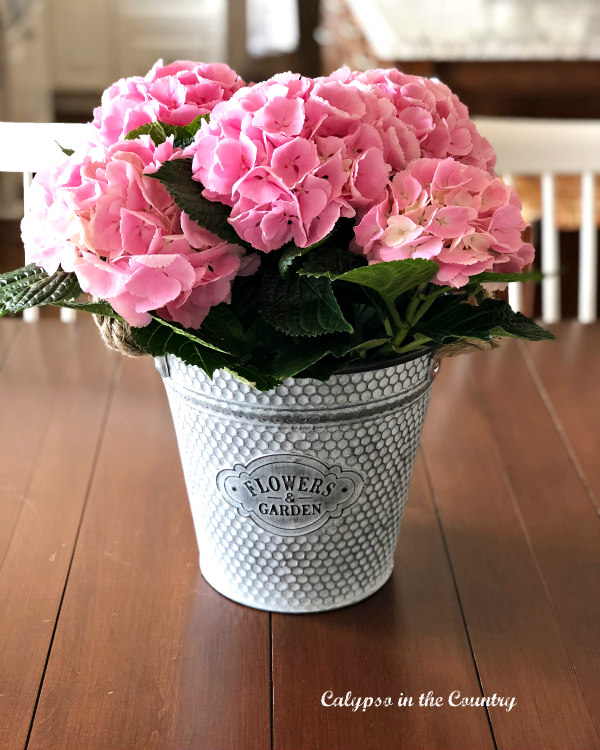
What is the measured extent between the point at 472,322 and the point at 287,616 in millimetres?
301

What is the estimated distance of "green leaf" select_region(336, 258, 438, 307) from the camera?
22.1 inches

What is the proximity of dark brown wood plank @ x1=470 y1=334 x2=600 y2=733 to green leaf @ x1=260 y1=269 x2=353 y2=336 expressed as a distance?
1.16ft

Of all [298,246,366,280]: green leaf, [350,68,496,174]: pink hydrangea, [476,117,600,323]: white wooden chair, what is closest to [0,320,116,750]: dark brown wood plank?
[298,246,366,280]: green leaf

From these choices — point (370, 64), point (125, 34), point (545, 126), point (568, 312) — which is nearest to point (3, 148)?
point (545, 126)

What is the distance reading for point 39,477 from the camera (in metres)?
0.95

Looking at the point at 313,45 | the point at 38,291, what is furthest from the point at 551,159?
the point at 313,45

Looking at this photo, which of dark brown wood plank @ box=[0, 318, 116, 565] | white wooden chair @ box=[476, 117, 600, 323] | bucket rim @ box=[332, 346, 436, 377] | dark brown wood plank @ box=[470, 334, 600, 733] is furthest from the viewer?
white wooden chair @ box=[476, 117, 600, 323]

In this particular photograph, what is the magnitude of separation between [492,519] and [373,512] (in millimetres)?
200

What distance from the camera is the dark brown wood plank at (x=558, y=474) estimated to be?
77 centimetres

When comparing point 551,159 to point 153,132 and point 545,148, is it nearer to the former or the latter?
point 545,148

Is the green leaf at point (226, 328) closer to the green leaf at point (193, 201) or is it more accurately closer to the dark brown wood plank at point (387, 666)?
the green leaf at point (193, 201)

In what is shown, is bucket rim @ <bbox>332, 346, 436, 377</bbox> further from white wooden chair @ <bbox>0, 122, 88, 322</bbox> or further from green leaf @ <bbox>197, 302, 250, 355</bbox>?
white wooden chair @ <bbox>0, 122, 88, 322</bbox>

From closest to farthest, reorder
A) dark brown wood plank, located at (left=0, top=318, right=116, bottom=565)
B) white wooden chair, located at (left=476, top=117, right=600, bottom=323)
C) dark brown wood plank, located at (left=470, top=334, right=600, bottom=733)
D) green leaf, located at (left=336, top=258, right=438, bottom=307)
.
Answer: green leaf, located at (left=336, top=258, right=438, bottom=307) < dark brown wood plank, located at (left=470, top=334, right=600, bottom=733) < dark brown wood plank, located at (left=0, top=318, right=116, bottom=565) < white wooden chair, located at (left=476, top=117, right=600, bottom=323)

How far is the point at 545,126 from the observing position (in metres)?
1.33
